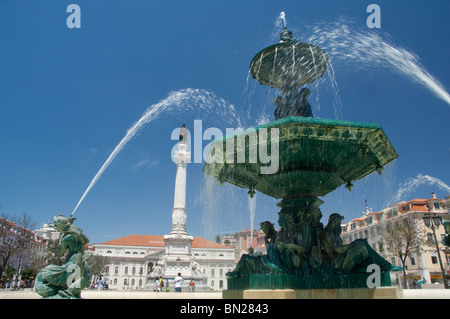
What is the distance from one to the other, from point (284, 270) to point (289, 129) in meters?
2.64

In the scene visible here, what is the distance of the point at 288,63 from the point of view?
8164 millimetres

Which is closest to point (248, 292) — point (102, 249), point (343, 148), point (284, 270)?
point (284, 270)

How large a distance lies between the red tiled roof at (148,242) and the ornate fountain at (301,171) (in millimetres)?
73898

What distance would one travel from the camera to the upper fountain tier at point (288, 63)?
25.7 feet

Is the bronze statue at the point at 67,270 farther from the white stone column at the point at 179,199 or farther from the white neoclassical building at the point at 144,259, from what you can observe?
the white neoclassical building at the point at 144,259

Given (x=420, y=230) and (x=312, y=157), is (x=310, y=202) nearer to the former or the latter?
(x=312, y=157)

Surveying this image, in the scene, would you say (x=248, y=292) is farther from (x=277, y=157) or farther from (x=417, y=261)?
(x=417, y=261)

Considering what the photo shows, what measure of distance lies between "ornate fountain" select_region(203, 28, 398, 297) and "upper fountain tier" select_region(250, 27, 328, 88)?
2 centimetres

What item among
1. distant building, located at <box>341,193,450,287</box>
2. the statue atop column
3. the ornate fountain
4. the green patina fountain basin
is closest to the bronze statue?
the ornate fountain

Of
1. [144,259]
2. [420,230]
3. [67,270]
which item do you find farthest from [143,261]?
[67,270]

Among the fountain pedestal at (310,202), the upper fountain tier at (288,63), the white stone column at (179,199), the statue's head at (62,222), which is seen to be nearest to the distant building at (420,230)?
the white stone column at (179,199)

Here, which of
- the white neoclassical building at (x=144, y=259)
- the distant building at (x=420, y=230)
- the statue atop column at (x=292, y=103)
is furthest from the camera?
the white neoclassical building at (x=144, y=259)

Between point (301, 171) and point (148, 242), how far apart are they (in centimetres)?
8179

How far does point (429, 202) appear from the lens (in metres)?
39.5
